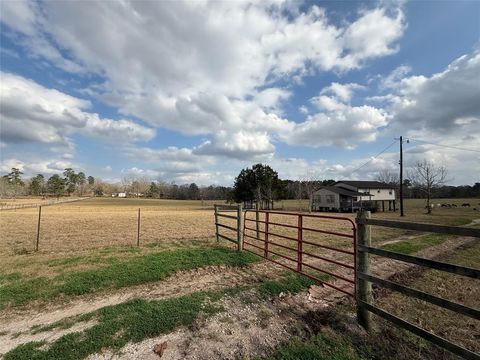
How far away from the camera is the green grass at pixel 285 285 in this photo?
6.02m

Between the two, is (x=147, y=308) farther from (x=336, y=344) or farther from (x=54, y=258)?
(x=54, y=258)

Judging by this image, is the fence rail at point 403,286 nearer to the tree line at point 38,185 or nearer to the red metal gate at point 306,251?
the red metal gate at point 306,251

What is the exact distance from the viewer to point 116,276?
282 inches

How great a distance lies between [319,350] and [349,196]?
50.8 metres

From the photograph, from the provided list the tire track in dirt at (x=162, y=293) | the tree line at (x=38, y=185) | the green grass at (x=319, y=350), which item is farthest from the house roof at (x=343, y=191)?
the tree line at (x=38, y=185)

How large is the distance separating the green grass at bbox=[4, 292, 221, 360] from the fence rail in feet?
8.12

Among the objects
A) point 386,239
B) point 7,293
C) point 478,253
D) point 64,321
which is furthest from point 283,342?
point 386,239

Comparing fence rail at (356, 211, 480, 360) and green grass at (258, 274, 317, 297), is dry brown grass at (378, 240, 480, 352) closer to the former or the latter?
fence rail at (356, 211, 480, 360)

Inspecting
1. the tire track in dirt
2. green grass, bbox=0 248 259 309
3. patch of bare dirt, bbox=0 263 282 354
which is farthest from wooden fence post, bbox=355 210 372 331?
green grass, bbox=0 248 259 309

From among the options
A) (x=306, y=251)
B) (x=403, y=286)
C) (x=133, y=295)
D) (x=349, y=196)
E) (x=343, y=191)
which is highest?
(x=343, y=191)

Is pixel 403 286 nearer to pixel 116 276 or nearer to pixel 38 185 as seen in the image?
pixel 116 276

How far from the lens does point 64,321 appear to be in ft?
15.8

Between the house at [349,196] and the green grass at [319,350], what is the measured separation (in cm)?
4831

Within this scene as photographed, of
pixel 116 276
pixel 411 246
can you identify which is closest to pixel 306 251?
pixel 411 246
